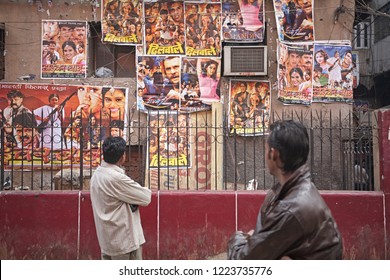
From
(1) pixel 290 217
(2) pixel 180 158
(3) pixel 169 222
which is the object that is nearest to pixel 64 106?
(2) pixel 180 158

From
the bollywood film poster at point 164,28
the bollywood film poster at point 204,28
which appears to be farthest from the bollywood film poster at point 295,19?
the bollywood film poster at point 164,28

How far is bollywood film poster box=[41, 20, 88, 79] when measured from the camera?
920cm

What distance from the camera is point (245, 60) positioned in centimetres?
920

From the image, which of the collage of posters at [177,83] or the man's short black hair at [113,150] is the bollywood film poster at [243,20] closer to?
the collage of posters at [177,83]

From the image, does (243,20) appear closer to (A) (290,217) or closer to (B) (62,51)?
(B) (62,51)

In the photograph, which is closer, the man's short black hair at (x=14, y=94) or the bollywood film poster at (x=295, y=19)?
the man's short black hair at (x=14, y=94)

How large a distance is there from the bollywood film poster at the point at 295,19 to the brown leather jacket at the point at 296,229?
805cm

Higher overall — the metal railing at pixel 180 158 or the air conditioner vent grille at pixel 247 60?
the air conditioner vent grille at pixel 247 60

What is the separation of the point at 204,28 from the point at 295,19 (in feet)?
6.86

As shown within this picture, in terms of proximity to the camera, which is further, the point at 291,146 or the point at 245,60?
the point at 245,60

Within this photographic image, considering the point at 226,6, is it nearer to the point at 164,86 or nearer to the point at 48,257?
the point at 164,86

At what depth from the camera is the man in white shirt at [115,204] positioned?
11.4 ft

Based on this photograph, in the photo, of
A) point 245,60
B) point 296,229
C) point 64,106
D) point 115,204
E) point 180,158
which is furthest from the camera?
point 245,60
